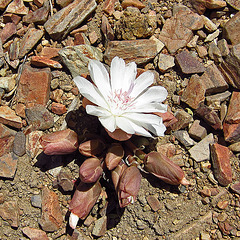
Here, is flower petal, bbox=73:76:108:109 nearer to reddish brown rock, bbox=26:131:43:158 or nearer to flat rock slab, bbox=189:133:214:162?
reddish brown rock, bbox=26:131:43:158

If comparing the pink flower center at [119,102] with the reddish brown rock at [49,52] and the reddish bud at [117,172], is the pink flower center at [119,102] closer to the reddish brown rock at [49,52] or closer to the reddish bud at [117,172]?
the reddish bud at [117,172]

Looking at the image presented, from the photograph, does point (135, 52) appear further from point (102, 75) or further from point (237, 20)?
point (237, 20)

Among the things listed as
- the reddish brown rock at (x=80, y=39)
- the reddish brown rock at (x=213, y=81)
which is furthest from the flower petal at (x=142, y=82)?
the reddish brown rock at (x=80, y=39)

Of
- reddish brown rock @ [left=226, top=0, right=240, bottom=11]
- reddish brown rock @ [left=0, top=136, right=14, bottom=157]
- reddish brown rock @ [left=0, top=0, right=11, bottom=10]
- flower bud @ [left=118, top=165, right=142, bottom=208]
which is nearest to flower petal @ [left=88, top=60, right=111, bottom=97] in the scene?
flower bud @ [left=118, top=165, right=142, bottom=208]

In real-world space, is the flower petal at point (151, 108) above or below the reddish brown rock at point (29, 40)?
below

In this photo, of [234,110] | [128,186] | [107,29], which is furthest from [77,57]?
[234,110]

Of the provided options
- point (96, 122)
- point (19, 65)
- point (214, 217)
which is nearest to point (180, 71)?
point (96, 122)

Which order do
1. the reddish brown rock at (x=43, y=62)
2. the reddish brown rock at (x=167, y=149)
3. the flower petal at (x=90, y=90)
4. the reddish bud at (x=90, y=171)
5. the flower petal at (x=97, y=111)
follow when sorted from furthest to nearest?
the reddish brown rock at (x=43, y=62), the reddish brown rock at (x=167, y=149), the reddish bud at (x=90, y=171), the flower petal at (x=90, y=90), the flower petal at (x=97, y=111)
